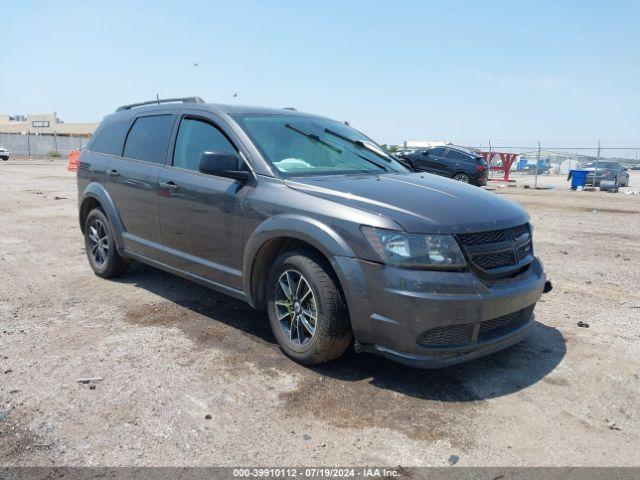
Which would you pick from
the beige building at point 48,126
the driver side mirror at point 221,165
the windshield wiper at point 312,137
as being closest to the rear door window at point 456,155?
the windshield wiper at point 312,137

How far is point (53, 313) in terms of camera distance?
491cm

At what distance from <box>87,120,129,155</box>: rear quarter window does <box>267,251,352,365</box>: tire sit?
2.89m

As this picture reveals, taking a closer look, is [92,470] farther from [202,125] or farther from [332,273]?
[202,125]

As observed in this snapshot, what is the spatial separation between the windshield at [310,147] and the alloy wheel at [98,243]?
2.49m

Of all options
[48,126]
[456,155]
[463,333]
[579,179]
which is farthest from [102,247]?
[48,126]

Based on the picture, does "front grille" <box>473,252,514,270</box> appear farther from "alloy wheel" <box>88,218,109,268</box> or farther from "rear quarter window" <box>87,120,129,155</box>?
"alloy wheel" <box>88,218,109,268</box>

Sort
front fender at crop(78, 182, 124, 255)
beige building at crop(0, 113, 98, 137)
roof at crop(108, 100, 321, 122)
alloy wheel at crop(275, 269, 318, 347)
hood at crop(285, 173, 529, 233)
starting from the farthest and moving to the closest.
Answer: beige building at crop(0, 113, 98, 137) → front fender at crop(78, 182, 124, 255) → roof at crop(108, 100, 321, 122) → alloy wheel at crop(275, 269, 318, 347) → hood at crop(285, 173, 529, 233)

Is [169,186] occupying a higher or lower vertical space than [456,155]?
lower

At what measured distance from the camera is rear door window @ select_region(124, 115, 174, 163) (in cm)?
512

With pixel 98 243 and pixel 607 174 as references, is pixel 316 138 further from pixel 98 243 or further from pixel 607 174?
pixel 607 174

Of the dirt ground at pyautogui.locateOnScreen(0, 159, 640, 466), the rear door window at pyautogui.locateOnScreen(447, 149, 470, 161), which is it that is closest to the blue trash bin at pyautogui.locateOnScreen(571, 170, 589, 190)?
the rear door window at pyautogui.locateOnScreen(447, 149, 470, 161)

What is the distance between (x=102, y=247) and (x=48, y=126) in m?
90.4

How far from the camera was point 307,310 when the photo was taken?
3.76 meters

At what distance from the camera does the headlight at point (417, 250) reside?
3256 mm
